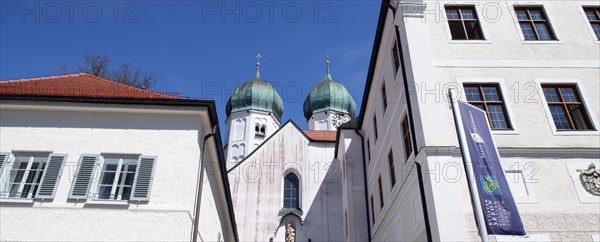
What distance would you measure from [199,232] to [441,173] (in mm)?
6771

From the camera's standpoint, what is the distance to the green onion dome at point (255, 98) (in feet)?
153

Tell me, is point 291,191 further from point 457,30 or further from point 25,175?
point 25,175

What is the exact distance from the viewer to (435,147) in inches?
450

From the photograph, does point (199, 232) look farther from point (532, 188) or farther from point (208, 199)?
point (532, 188)

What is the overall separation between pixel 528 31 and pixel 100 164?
42.4ft

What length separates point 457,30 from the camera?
14070 millimetres

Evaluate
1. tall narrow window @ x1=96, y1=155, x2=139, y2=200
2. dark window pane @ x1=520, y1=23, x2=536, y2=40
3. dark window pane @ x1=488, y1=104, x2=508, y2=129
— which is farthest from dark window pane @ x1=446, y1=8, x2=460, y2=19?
tall narrow window @ x1=96, y1=155, x2=139, y2=200

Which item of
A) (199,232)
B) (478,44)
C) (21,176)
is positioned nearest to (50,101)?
(21,176)

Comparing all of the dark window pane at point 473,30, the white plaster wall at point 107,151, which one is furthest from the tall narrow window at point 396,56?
the white plaster wall at point 107,151

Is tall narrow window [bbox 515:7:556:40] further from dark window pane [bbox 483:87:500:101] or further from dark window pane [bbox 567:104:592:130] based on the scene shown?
dark window pane [bbox 567:104:592:130]

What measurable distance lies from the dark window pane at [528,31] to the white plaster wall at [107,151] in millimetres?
10167

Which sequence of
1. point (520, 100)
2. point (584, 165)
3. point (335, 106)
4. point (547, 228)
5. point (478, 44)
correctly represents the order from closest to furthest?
point (547, 228) → point (584, 165) → point (520, 100) → point (478, 44) → point (335, 106)

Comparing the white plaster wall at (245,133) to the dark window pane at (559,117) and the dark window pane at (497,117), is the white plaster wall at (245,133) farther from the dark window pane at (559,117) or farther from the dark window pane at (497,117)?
the dark window pane at (559,117)

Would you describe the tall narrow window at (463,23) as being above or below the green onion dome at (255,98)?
below
